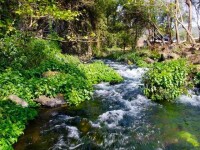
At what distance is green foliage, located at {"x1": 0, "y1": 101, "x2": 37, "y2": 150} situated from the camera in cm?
709

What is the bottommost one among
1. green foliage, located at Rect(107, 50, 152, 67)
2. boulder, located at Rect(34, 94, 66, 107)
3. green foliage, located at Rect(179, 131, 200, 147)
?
green foliage, located at Rect(179, 131, 200, 147)

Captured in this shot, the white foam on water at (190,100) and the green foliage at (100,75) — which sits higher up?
the green foliage at (100,75)

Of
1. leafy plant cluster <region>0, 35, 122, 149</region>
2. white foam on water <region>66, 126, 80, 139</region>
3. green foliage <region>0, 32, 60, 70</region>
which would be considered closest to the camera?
white foam on water <region>66, 126, 80, 139</region>

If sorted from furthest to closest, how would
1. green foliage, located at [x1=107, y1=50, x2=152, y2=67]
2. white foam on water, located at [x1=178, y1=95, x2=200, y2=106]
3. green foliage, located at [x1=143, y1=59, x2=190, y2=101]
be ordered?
green foliage, located at [x1=107, y1=50, x2=152, y2=67] < white foam on water, located at [x1=178, y1=95, x2=200, y2=106] < green foliage, located at [x1=143, y1=59, x2=190, y2=101]

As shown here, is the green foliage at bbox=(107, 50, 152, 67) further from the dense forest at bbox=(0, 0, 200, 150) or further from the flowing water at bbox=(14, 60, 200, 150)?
the flowing water at bbox=(14, 60, 200, 150)

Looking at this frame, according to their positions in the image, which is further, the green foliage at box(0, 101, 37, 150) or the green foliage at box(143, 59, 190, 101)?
the green foliage at box(143, 59, 190, 101)

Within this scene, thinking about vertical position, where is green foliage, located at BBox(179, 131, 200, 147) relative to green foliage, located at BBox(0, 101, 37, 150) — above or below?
below

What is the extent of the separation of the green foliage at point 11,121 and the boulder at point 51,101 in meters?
1.00

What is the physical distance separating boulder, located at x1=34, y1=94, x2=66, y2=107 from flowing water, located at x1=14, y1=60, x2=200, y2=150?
39 cm

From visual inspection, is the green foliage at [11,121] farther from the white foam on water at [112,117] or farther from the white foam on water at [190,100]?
the white foam on water at [190,100]

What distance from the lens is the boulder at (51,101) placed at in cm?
1052

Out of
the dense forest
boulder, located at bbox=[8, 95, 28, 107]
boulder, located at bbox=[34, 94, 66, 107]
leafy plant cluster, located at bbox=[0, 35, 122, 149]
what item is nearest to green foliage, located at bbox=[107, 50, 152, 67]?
the dense forest

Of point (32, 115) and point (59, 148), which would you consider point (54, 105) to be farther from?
point (59, 148)

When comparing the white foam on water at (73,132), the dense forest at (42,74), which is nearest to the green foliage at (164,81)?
the dense forest at (42,74)
